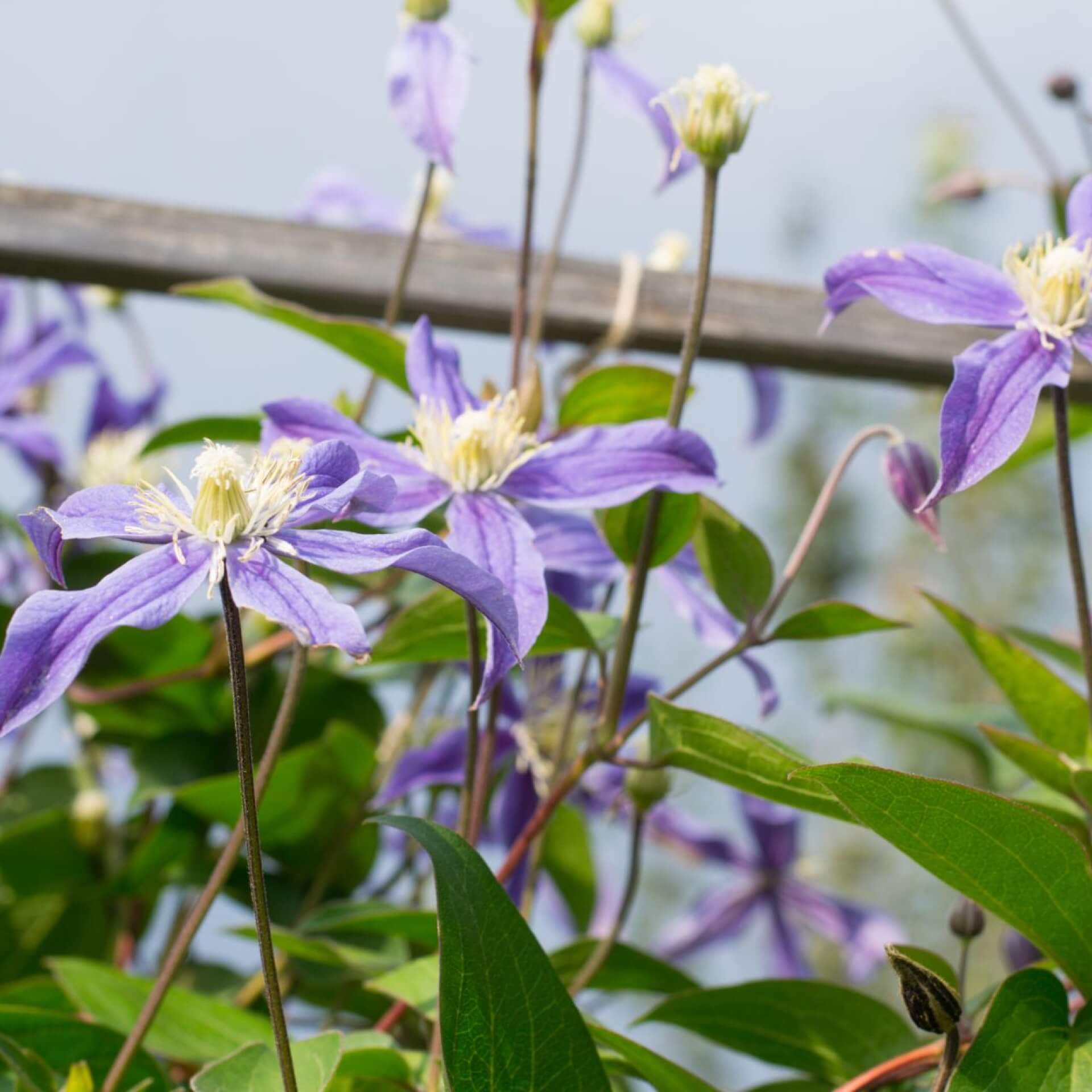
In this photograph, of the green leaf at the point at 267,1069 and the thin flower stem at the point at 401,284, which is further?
the thin flower stem at the point at 401,284

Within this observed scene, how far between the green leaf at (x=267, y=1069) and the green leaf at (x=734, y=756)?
12 cm

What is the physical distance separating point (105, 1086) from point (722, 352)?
1.88 feet

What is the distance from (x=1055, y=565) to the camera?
6492 mm

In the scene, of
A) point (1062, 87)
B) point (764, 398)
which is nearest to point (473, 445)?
point (764, 398)

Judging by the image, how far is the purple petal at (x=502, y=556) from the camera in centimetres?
35

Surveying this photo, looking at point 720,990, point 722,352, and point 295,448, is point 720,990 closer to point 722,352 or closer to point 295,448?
point 295,448

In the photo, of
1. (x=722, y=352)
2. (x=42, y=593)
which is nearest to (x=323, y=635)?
(x=42, y=593)

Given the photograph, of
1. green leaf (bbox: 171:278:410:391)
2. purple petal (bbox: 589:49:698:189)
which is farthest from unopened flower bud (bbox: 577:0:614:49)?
green leaf (bbox: 171:278:410:391)

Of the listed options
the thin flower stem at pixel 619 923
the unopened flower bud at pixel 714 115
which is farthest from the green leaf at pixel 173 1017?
the unopened flower bud at pixel 714 115

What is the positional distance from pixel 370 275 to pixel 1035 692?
0.49 m

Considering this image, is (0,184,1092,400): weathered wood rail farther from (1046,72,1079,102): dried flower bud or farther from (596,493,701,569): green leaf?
(596,493,701,569): green leaf

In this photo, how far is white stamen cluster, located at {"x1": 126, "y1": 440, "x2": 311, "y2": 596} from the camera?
0.33m

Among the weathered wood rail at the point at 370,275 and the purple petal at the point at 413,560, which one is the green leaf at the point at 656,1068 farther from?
the weathered wood rail at the point at 370,275

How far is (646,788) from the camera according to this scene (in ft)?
1.61
